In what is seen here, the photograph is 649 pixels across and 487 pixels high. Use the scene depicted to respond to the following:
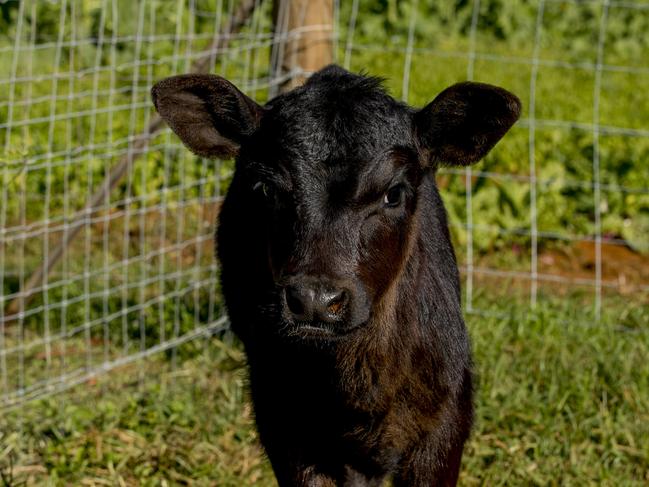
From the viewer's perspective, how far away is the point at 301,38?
21.5ft

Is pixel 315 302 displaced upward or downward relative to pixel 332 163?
downward

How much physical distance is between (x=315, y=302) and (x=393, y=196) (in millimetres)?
638

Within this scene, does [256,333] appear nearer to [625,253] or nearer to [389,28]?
[625,253]

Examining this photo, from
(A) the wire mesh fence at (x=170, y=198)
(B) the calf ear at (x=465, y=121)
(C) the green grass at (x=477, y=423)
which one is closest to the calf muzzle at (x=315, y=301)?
(B) the calf ear at (x=465, y=121)

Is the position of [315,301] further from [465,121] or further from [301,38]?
[301,38]

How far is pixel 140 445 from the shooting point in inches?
216

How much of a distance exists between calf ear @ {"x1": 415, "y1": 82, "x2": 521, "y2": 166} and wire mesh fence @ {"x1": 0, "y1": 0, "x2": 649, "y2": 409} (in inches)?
33.7

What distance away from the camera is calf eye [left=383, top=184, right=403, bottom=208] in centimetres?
398

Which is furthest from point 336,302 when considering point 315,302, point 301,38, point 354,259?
point 301,38

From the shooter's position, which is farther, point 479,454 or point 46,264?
point 46,264

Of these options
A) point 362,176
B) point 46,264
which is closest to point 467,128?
point 362,176

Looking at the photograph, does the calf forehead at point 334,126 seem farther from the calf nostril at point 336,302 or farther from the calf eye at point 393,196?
the calf nostril at point 336,302

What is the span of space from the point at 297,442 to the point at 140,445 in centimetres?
146

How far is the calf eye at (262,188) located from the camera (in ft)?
13.3
